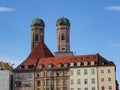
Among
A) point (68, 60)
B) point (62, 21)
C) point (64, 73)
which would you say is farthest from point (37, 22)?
point (64, 73)

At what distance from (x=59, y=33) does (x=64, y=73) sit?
57.1 meters

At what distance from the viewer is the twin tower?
187 m

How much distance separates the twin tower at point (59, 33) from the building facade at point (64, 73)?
3712cm

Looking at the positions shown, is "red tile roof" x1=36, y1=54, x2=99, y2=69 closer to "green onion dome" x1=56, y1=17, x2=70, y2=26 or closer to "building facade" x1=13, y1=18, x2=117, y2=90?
"building facade" x1=13, y1=18, x2=117, y2=90

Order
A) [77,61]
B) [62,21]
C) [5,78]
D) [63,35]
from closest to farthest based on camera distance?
[77,61]
[5,78]
[63,35]
[62,21]

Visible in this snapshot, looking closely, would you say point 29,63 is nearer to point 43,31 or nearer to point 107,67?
point 107,67

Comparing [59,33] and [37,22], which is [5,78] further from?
[37,22]

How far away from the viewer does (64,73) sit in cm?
13512

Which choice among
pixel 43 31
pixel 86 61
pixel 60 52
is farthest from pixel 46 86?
pixel 43 31

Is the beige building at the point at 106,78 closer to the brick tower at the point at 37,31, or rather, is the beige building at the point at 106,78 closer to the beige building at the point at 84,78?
the beige building at the point at 84,78

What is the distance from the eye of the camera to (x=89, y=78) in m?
130

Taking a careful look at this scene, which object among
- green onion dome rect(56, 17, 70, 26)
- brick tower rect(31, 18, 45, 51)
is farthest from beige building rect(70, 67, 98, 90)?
green onion dome rect(56, 17, 70, 26)

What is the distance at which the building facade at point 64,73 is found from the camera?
129000 millimetres

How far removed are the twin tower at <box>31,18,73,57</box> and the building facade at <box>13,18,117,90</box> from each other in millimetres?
37121
